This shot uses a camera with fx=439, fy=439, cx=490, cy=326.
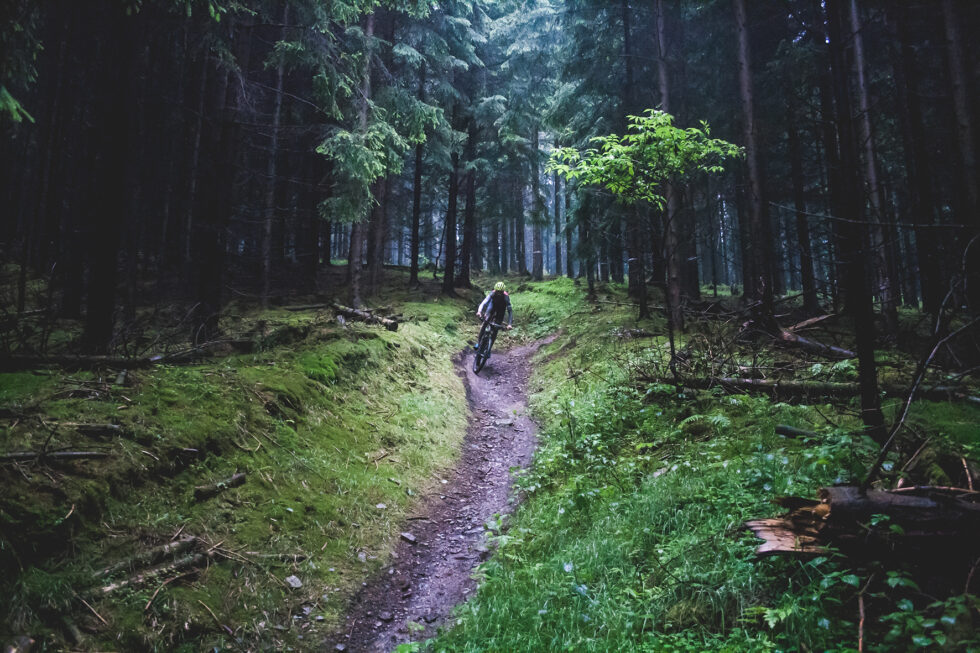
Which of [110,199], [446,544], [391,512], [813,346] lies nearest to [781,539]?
[446,544]

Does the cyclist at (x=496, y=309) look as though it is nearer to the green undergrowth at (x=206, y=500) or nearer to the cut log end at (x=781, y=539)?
the green undergrowth at (x=206, y=500)

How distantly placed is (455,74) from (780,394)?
21.3 meters

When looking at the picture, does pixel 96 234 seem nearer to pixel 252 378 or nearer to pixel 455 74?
pixel 252 378

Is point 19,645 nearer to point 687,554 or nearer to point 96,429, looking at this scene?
point 96,429

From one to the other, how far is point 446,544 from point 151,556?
3.30 metres

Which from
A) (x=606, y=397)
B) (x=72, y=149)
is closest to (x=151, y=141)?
(x=72, y=149)

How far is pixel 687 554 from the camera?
3.98 metres

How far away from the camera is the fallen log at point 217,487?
14.9 feet

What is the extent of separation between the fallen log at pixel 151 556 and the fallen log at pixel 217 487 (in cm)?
55

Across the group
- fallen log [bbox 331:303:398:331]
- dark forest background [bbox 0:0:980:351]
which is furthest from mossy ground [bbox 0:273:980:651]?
fallen log [bbox 331:303:398:331]

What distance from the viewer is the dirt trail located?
14.5ft

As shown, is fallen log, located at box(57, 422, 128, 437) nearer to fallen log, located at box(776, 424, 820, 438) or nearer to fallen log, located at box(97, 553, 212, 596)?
fallen log, located at box(97, 553, 212, 596)

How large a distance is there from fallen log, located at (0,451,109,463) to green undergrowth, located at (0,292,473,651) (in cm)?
6

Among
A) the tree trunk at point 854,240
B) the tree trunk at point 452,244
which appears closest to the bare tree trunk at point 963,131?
the tree trunk at point 854,240
